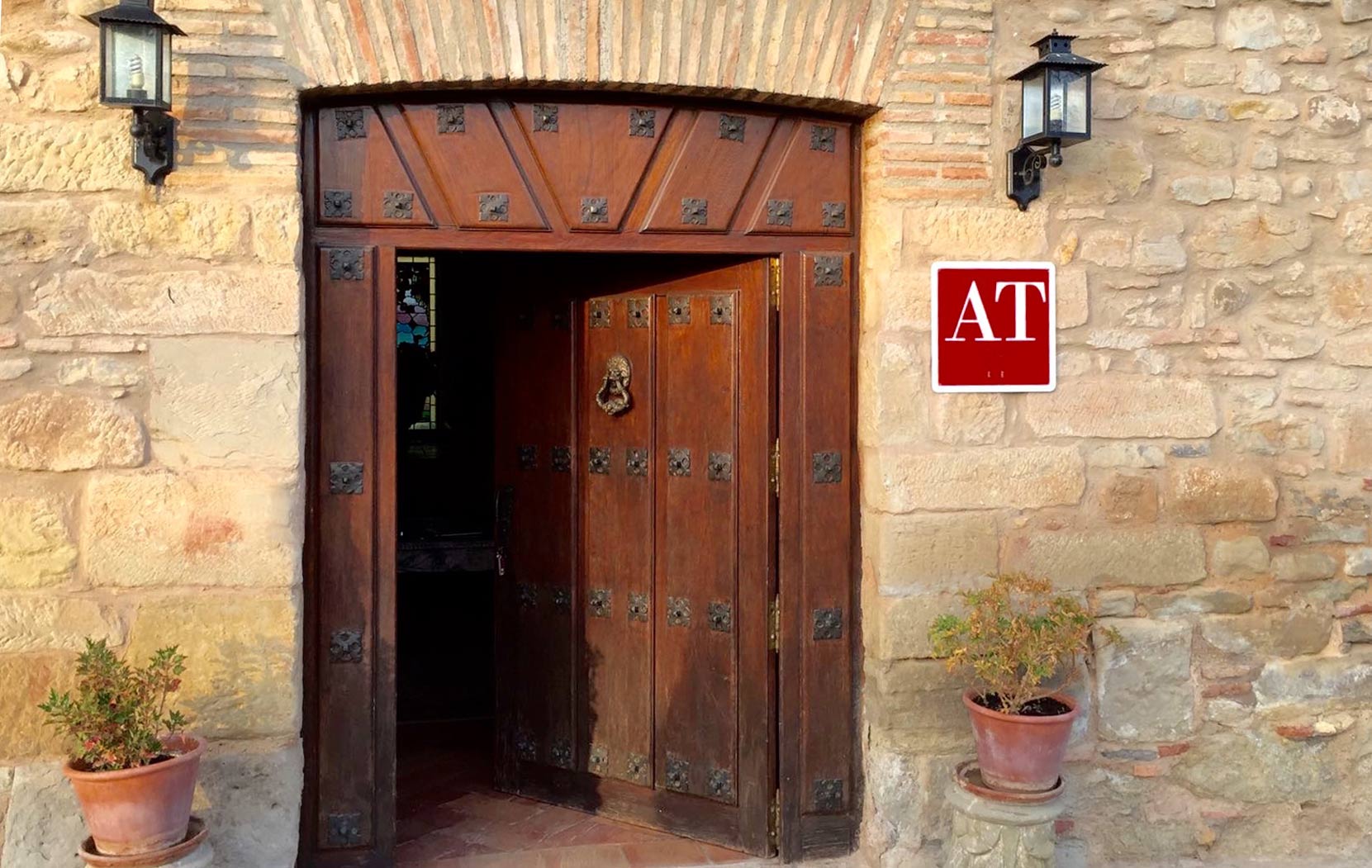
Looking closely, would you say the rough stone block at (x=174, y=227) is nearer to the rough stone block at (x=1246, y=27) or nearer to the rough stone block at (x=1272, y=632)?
the rough stone block at (x=1246, y=27)

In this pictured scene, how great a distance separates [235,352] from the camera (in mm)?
3340

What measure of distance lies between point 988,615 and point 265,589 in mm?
2109

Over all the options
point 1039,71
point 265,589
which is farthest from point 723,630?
point 1039,71

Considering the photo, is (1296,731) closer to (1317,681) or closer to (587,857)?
(1317,681)

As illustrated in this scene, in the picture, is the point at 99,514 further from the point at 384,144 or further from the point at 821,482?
the point at 821,482

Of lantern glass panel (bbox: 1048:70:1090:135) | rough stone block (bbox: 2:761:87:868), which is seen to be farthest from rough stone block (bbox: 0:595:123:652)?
lantern glass panel (bbox: 1048:70:1090:135)

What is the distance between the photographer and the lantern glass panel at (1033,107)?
3.61 m

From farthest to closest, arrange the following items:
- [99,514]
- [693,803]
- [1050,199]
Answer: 1. [693,803]
2. [1050,199]
3. [99,514]

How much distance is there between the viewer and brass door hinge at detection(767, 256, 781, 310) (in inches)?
151

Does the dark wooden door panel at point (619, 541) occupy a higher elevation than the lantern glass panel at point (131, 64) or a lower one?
lower

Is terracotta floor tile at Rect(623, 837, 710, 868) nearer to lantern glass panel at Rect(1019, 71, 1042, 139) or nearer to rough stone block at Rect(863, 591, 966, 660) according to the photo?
rough stone block at Rect(863, 591, 966, 660)

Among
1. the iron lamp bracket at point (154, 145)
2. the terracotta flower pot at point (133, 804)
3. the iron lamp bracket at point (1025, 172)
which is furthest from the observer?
the iron lamp bracket at point (1025, 172)

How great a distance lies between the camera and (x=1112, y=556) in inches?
151

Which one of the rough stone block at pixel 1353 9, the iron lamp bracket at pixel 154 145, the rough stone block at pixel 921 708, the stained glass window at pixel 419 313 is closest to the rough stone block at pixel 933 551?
the rough stone block at pixel 921 708
